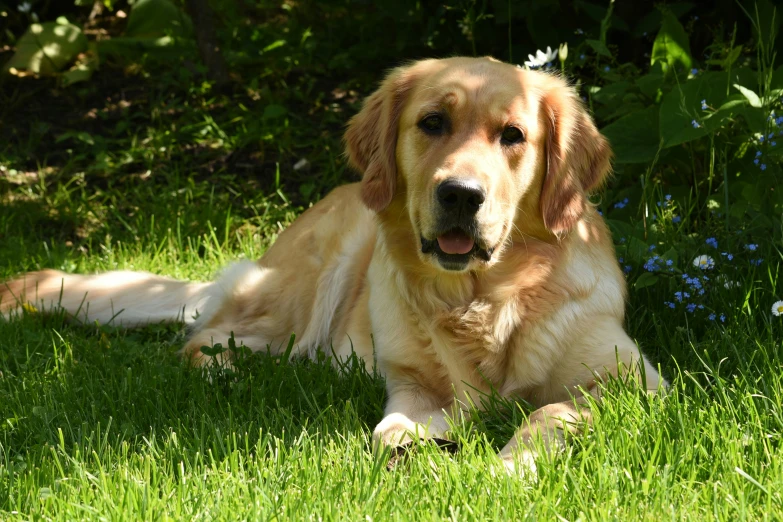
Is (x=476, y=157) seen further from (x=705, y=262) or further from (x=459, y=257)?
(x=705, y=262)

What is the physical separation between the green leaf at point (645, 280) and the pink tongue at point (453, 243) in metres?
0.88

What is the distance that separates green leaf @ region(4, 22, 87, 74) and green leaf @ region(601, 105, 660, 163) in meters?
3.91

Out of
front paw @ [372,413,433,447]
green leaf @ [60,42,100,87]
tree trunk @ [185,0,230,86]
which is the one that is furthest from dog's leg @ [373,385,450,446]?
green leaf @ [60,42,100,87]

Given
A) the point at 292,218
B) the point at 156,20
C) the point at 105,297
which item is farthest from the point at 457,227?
the point at 156,20

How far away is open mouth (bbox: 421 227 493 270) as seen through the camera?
2.79 m

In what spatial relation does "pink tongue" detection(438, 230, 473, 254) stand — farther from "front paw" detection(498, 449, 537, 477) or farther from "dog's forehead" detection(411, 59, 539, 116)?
"front paw" detection(498, 449, 537, 477)

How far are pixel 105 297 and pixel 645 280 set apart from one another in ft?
7.28

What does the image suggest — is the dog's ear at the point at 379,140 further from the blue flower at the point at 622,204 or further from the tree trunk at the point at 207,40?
the tree trunk at the point at 207,40

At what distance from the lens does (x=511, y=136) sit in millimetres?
2871

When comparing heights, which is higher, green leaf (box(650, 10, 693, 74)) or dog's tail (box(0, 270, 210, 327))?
green leaf (box(650, 10, 693, 74))

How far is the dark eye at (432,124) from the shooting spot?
9.52 feet

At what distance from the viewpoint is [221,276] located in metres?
4.10

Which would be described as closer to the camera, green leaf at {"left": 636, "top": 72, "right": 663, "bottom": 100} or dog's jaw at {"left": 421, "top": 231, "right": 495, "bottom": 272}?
dog's jaw at {"left": 421, "top": 231, "right": 495, "bottom": 272}

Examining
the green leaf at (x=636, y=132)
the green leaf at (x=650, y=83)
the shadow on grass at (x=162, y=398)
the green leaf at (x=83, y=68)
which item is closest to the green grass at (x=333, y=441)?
the shadow on grass at (x=162, y=398)
